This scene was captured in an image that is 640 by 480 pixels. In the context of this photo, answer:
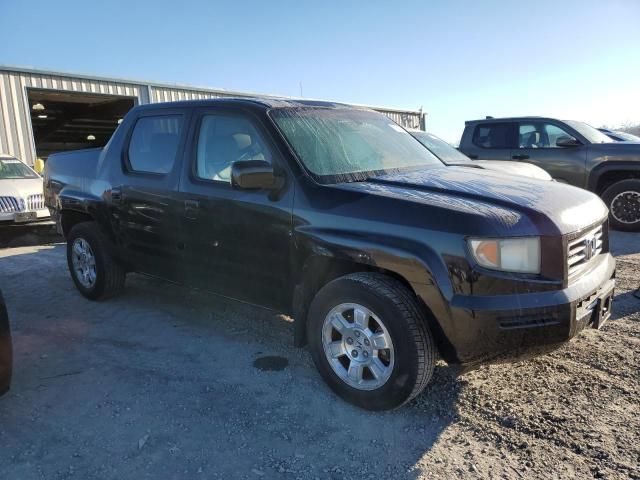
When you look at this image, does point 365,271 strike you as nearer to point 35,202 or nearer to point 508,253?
point 508,253

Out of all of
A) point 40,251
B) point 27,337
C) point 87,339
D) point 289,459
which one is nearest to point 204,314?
point 87,339

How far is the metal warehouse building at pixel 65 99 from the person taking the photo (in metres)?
12.3

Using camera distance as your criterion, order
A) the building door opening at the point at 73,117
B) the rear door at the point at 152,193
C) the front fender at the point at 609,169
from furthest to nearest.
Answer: the building door opening at the point at 73,117
the front fender at the point at 609,169
the rear door at the point at 152,193

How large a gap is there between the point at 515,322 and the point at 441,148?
5.54 metres

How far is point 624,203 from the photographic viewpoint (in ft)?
26.5

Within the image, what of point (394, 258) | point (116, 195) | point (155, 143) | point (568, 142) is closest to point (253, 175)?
point (394, 258)

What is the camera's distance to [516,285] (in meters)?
2.58

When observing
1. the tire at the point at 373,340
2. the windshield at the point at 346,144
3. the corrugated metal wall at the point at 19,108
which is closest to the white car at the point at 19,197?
the corrugated metal wall at the point at 19,108

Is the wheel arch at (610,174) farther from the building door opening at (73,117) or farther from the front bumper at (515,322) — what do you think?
the building door opening at (73,117)

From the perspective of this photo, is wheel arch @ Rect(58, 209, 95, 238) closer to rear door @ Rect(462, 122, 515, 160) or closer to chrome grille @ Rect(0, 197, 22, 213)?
chrome grille @ Rect(0, 197, 22, 213)

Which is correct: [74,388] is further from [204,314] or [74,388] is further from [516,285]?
[516,285]

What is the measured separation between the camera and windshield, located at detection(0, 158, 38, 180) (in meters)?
9.95

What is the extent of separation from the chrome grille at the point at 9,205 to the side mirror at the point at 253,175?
768cm

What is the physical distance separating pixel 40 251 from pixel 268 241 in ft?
20.7
